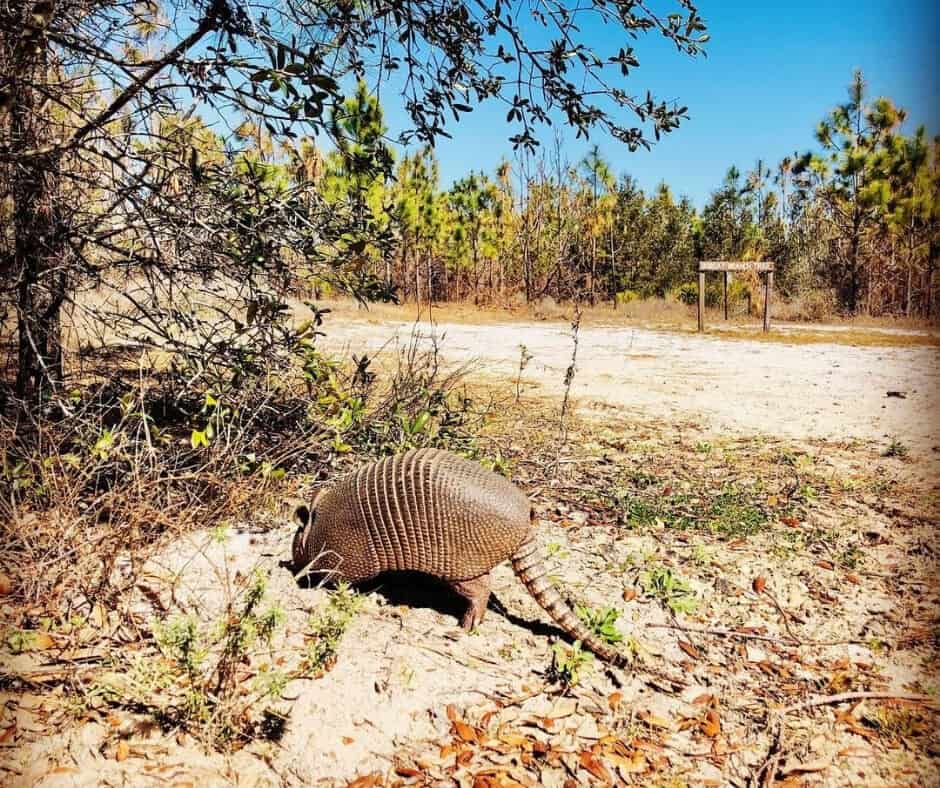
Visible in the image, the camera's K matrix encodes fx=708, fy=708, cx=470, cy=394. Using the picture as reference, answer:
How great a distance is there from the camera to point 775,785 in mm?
2969

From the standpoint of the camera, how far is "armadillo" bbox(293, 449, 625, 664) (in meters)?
3.87

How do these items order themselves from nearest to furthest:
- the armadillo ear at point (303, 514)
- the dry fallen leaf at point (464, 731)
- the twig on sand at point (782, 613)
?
the dry fallen leaf at point (464, 731) < the twig on sand at point (782, 613) < the armadillo ear at point (303, 514)

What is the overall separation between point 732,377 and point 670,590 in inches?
324

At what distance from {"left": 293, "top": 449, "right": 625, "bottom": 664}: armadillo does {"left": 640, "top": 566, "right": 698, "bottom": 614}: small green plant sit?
0.79 m

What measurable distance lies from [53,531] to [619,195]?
29696mm

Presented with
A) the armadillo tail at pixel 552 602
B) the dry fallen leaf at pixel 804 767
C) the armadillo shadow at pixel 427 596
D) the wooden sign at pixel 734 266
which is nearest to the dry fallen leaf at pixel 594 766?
the armadillo tail at pixel 552 602

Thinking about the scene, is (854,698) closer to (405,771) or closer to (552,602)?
(552,602)

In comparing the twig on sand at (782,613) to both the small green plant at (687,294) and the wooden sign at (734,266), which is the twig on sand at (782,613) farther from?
the small green plant at (687,294)

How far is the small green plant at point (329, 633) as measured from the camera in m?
3.34

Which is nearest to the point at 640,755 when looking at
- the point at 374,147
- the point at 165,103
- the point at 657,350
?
the point at 374,147

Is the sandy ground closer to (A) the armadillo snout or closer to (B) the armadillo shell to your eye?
(A) the armadillo snout

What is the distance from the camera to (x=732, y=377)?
11938mm

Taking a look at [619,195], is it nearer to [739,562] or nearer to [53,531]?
[739,562]

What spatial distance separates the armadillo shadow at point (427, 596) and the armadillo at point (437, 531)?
18 centimetres
